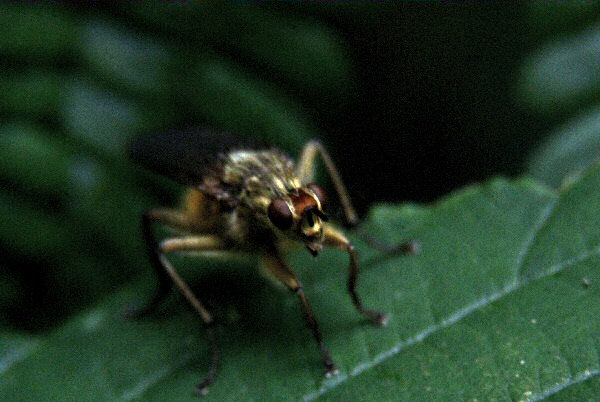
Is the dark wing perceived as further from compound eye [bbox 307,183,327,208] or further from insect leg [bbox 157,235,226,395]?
compound eye [bbox 307,183,327,208]

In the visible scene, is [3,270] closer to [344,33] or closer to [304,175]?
[304,175]

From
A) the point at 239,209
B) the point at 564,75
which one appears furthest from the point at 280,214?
the point at 564,75

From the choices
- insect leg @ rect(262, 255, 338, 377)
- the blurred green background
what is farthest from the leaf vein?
the blurred green background

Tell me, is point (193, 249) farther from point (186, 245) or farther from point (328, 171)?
point (328, 171)

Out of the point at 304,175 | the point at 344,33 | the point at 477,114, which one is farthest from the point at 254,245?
the point at 477,114

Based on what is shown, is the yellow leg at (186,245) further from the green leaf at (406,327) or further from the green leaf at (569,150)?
the green leaf at (569,150)

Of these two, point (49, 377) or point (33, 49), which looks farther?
point (33, 49)

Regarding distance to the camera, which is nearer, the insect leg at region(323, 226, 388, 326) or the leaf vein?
the leaf vein
